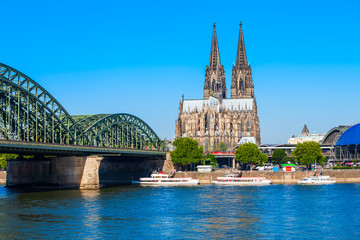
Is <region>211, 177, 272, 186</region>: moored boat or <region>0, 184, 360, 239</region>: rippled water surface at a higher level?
<region>211, 177, 272, 186</region>: moored boat

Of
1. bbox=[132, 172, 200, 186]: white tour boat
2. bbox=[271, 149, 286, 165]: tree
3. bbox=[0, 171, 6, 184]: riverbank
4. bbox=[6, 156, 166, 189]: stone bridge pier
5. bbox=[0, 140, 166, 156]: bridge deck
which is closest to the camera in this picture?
bbox=[0, 140, 166, 156]: bridge deck

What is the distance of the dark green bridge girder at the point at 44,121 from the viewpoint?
290ft

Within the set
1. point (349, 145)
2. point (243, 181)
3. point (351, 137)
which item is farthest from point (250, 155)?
point (351, 137)

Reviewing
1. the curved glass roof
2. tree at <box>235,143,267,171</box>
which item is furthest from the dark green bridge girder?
the curved glass roof

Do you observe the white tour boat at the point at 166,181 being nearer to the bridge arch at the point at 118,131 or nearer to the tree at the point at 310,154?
the bridge arch at the point at 118,131

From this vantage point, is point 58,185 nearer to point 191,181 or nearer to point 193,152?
point 191,181

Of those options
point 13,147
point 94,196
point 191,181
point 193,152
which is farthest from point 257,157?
point 13,147

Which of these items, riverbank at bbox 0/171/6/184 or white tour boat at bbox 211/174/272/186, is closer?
white tour boat at bbox 211/174/272/186

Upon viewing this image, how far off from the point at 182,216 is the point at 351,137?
112 m

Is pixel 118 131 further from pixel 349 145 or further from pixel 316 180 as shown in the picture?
pixel 349 145

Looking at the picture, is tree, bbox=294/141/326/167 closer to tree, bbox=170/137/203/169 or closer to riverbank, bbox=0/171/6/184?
tree, bbox=170/137/203/169

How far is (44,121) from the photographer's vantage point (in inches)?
3780

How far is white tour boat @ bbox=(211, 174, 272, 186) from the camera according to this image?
114500 millimetres

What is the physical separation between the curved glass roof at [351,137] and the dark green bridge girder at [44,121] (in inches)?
2645
